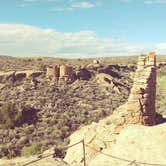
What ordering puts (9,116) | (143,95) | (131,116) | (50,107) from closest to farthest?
(131,116), (143,95), (9,116), (50,107)

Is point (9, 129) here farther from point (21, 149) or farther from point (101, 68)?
point (101, 68)

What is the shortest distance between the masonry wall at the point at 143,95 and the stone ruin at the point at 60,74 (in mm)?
36804

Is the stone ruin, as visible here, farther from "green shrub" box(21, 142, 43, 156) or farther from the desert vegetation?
"green shrub" box(21, 142, 43, 156)

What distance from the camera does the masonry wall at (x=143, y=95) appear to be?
2275cm

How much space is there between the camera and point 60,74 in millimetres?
61844

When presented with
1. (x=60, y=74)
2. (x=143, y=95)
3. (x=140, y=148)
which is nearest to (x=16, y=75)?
(x=60, y=74)

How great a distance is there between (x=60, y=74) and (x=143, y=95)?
129ft

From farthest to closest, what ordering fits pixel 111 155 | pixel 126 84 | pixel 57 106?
pixel 126 84 → pixel 57 106 → pixel 111 155

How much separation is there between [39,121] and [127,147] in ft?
95.8

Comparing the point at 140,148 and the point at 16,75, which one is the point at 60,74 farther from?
the point at 140,148

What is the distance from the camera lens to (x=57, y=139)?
3891 centimetres

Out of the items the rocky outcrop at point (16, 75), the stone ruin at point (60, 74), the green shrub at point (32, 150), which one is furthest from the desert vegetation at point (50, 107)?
the stone ruin at point (60, 74)

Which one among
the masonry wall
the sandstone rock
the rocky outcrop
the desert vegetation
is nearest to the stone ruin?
the desert vegetation

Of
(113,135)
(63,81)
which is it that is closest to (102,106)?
(63,81)
